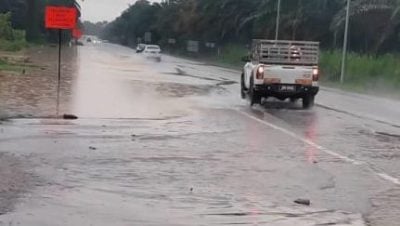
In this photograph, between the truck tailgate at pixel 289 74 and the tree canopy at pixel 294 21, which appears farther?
the tree canopy at pixel 294 21

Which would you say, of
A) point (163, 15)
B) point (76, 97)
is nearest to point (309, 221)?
point (76, 97)

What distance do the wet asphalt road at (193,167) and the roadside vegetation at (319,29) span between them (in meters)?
24.7

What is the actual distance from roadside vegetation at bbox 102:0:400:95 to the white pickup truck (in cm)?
1744

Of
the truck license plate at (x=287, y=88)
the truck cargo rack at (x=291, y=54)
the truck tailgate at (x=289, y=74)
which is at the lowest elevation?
the truck license plate at (x=287, y=88)

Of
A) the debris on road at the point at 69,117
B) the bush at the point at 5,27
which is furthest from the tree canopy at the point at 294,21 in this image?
the debris on road at the point at 69,117

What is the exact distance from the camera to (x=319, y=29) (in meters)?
62.2

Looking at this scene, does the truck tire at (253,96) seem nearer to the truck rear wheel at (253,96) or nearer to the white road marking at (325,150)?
the truck rear wheel at (253,96)

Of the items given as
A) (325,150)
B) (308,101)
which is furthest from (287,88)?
(325,150)

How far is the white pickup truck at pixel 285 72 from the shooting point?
79.0ft

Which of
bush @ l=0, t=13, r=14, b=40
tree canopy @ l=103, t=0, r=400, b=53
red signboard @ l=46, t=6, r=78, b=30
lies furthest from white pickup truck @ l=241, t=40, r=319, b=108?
bush @ l=0, t=13, r=14, b=40

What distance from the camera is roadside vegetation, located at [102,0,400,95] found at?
47.2 metres

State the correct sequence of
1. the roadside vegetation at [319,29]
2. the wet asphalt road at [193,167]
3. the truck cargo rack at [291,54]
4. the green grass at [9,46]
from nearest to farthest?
the wet asphalt road at [193,167] → the truck cargo rack at [291,54] → the roadside vegetation at [319,29] → the green grass at [9,46]

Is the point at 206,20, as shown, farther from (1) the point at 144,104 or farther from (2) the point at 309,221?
(2) the point at 309,221

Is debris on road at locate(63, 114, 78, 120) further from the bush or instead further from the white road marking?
the bush
